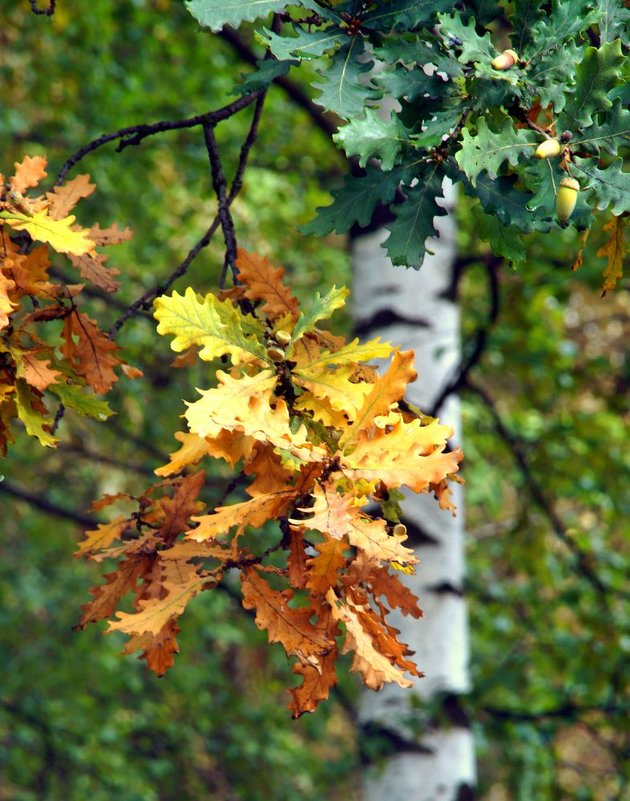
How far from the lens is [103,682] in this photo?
4.83 m

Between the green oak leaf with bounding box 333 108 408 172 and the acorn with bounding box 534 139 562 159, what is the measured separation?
14cm

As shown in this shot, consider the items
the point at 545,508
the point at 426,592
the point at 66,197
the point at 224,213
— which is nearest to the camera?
the point at 66,197

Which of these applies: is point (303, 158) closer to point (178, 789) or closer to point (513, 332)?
point (513, 332)

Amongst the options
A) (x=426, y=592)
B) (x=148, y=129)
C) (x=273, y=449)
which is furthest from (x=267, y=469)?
(x=426, y=592)

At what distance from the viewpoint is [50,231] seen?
0.96m

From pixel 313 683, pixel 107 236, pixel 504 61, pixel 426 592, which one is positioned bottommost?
pixel 426 592

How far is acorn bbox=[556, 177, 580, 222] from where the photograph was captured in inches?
37.0

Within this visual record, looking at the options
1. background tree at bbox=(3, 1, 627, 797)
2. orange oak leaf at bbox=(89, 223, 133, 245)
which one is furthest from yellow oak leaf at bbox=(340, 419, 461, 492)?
background tree at bbox=(3, 1, 627, 797)

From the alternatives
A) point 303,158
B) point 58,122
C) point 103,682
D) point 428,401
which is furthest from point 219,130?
point 103,682

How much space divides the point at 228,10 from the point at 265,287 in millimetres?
276

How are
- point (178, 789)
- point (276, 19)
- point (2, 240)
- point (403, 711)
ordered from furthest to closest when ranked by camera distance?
point (178, 789) → point (403, 711) → point (276, 19) → point (2, 240)

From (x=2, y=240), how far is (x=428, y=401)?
1.66 metres

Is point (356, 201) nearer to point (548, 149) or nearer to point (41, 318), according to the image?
point (548, 149)

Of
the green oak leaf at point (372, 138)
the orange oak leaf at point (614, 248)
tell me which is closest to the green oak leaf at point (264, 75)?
the green oak leaf at point (372, 138)
